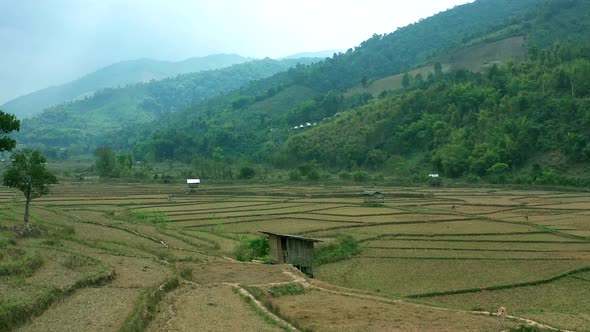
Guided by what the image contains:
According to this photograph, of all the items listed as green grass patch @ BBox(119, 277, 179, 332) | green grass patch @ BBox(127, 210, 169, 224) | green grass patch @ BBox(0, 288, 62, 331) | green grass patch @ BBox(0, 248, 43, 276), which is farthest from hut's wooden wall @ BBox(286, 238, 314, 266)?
green grass patch @ BBox(127, 210, 169, 224)

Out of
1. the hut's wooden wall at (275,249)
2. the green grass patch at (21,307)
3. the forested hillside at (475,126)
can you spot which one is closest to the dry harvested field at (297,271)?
the green grass patch at (21,307)

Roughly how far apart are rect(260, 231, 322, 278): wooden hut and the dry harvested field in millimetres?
735

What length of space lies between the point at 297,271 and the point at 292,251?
3.92 metres

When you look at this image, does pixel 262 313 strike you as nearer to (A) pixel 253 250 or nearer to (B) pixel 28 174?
(A) pixel 253 250

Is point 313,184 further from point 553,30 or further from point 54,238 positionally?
point 553,30

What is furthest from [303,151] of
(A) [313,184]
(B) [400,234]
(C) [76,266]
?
(C) [76,266]

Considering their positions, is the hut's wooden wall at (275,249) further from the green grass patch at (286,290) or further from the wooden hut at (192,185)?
the wooden hut at (192,185)

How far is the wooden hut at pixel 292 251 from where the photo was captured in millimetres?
25656

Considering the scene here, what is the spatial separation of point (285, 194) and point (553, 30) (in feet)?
275

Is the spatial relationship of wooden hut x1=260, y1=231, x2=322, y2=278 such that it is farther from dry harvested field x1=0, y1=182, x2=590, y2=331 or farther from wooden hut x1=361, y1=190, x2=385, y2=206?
wooden hut x1=361, y1=190, x2=385, y2=206

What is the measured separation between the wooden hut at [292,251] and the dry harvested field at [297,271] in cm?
74

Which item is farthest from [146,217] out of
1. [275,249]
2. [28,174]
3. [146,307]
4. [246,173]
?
[246,173]

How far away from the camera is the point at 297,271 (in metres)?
21.9

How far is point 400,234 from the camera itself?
1267 inches
